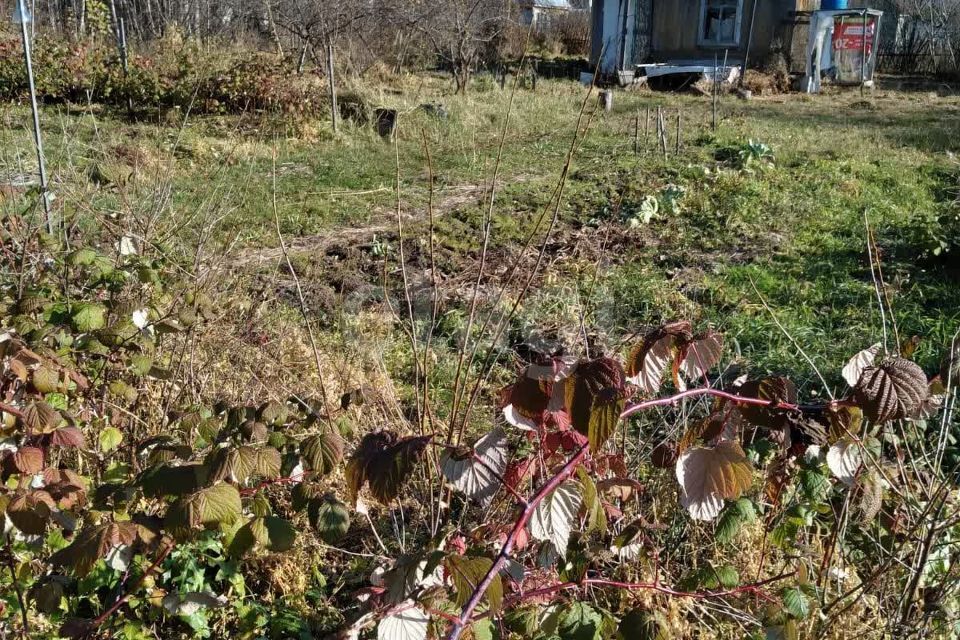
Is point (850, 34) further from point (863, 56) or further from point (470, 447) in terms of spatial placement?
point (470, 447)

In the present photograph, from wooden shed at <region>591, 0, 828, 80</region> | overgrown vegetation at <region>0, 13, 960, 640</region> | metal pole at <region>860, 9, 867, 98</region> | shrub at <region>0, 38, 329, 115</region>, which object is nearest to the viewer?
overgrown vegetation at <region>0, 13, 960, 640</region>

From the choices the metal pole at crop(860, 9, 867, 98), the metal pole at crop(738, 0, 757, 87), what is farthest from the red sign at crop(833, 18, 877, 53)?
the metal pole at crop(738, 0, 757, 87)

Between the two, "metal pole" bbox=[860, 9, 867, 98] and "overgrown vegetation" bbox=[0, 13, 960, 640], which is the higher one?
"metal pole" bbox=[860, 9, 867, 98]

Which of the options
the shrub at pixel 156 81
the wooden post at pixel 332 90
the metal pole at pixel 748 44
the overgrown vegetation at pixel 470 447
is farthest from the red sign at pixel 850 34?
the overgrown vegetation at pixel 470 447

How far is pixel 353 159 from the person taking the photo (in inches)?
411

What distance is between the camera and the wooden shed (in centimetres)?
1916

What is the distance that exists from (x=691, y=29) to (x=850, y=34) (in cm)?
349

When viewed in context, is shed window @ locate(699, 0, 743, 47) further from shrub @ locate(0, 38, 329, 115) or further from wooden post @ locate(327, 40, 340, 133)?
wooden post @ locate(327, 40, 340, 133)

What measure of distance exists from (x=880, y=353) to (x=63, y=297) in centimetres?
271

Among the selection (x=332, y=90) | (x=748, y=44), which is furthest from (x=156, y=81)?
(x=748, y=44)

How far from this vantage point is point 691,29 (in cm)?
1998

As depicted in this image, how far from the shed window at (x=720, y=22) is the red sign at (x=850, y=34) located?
7.08ft

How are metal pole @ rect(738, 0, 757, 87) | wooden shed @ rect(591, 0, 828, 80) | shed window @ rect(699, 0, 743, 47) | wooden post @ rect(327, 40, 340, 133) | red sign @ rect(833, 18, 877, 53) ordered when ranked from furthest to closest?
shed window @ rect(699, 0, 743, 47)
wooden shed @ rect(591, 0, 828, 80)
red sign @ rect(833, 18, 877, 53)
metal pole @ rect(738, 0, 757, 87)
wooden post @ rect(327, 40, 340, 133)

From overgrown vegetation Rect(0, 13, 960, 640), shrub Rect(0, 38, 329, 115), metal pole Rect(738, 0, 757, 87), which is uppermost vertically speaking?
metal pole Rect(738, 0, 757, 87)
